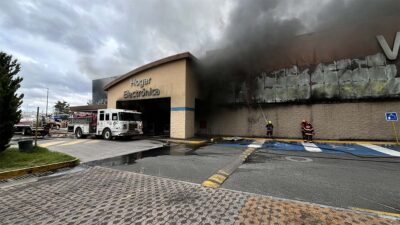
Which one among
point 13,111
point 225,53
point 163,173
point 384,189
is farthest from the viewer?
point 225,53

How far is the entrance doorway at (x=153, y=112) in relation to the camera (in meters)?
19.1

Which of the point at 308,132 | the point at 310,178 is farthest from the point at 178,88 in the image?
the point at 310,178

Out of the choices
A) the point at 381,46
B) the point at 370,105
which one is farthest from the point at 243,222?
the point at 381,46

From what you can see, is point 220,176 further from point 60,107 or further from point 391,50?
point 60,107

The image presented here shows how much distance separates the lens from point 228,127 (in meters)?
16.4

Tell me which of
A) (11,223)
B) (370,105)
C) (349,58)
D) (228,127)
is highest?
(349,58)

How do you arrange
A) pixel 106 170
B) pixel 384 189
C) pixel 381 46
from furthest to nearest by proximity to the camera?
pixel 381 46 < pixel 106 170 < pixel 384 189

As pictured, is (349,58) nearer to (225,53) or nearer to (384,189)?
(225,53)

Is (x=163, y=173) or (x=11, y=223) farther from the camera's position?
(x=163, y=173)

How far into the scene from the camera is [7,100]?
22.1 feet

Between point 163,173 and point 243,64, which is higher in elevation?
point 243,64

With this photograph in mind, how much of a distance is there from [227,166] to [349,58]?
469 inches

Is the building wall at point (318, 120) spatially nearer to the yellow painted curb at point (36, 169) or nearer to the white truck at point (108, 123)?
the white truck at point (108, 123)

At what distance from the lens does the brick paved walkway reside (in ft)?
9.12
